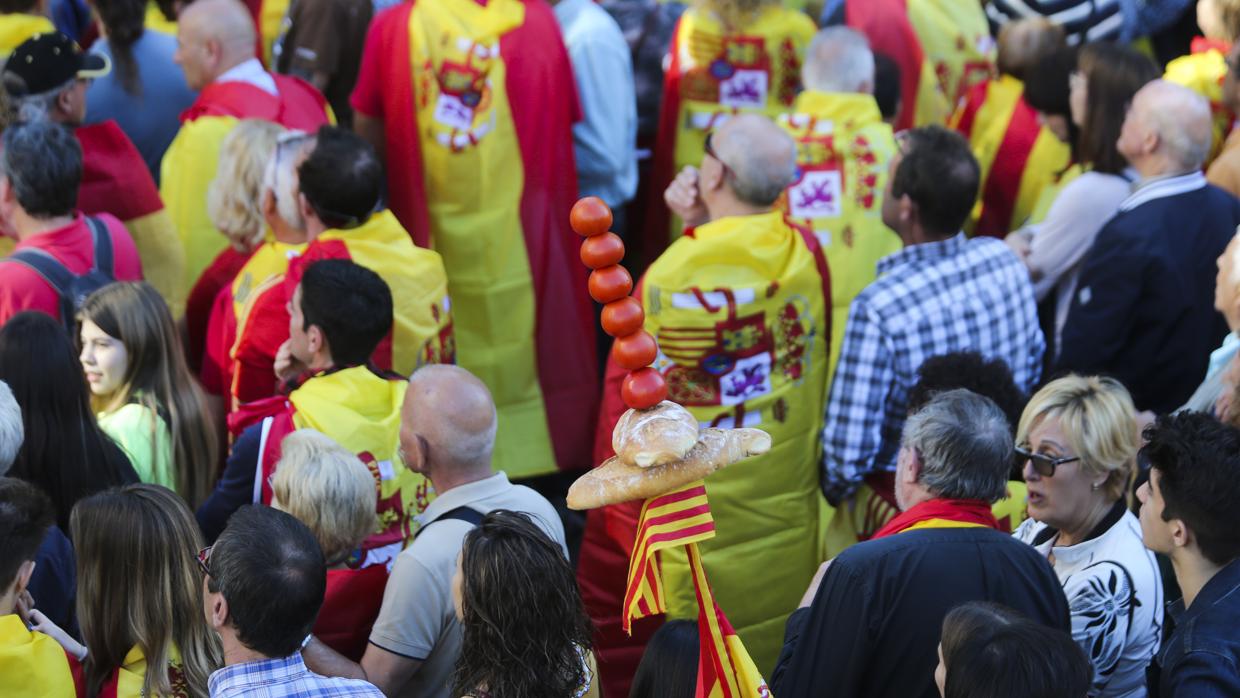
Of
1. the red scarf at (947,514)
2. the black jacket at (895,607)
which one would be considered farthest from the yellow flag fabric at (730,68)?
the black jacket at (895,607)

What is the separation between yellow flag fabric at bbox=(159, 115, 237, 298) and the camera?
5410 millimetres

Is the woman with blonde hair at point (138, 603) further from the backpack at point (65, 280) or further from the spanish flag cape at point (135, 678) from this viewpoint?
the backpack at point (65, 280)

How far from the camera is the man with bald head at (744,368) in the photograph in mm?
4578

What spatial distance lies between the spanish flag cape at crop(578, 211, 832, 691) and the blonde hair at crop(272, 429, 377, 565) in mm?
1198

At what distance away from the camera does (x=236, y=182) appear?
195 inches

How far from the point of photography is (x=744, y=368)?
4.67 meters

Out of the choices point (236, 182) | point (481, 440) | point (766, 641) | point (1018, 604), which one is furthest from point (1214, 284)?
point (236, 182)

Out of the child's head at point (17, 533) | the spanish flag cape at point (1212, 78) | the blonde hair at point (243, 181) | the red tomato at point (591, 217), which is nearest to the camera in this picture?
the red tomato at point (591, 217)

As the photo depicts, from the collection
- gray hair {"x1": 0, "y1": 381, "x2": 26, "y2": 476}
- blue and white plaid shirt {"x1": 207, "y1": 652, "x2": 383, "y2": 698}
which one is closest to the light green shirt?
gray hair {"x1": 0, "y1": 381, "x2": 26, "y2": 476}

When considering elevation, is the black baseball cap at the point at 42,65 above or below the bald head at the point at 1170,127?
above

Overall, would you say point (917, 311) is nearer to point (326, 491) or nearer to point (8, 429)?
point (326, 491)

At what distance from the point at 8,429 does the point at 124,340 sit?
0.72m

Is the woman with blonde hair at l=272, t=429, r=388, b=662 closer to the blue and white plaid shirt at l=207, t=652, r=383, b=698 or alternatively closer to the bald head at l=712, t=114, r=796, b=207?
the blue and white plaid shirt at l=207, t=652, r=383, b=698

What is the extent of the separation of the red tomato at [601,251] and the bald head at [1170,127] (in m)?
3.17
